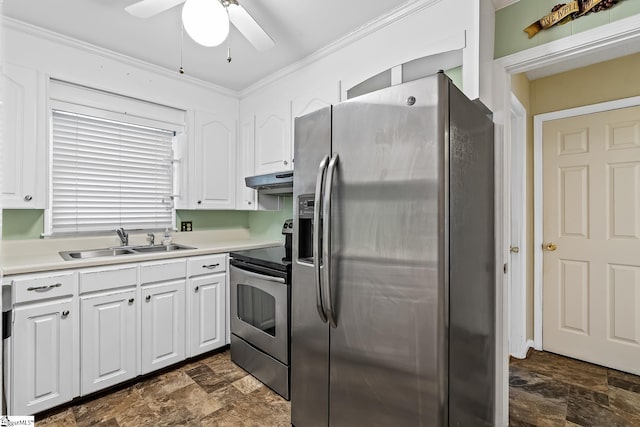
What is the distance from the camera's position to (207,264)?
266 cm

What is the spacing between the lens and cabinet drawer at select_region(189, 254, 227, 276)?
8.46 ft

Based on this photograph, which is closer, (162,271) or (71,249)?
(162,271)

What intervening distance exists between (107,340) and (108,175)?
128 centimetres

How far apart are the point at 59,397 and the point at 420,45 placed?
9.56ft

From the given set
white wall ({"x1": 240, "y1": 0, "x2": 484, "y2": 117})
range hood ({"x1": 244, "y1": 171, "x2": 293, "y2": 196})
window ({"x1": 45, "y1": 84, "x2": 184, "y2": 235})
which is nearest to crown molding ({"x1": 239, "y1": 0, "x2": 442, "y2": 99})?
white wall ({"x1": 240, "y1": 0, "x2": 484, "y2": 117})

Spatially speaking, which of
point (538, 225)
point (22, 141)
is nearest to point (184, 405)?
point (22, 141)

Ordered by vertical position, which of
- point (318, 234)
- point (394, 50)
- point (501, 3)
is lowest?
point (318, 234)

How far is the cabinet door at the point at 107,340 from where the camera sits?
2.10m

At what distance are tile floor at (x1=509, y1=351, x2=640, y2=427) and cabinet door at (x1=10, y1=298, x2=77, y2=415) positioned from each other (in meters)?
2.65

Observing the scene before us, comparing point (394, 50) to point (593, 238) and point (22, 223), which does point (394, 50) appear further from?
point (22, 223)

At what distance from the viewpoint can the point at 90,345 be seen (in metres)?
2.12

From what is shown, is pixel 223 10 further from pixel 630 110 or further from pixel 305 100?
pixel 630 110

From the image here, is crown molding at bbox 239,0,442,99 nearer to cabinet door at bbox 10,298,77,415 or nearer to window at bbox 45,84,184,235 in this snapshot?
window at bbox 45,84,184,235

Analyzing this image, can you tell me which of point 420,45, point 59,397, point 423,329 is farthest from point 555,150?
point 59,397
